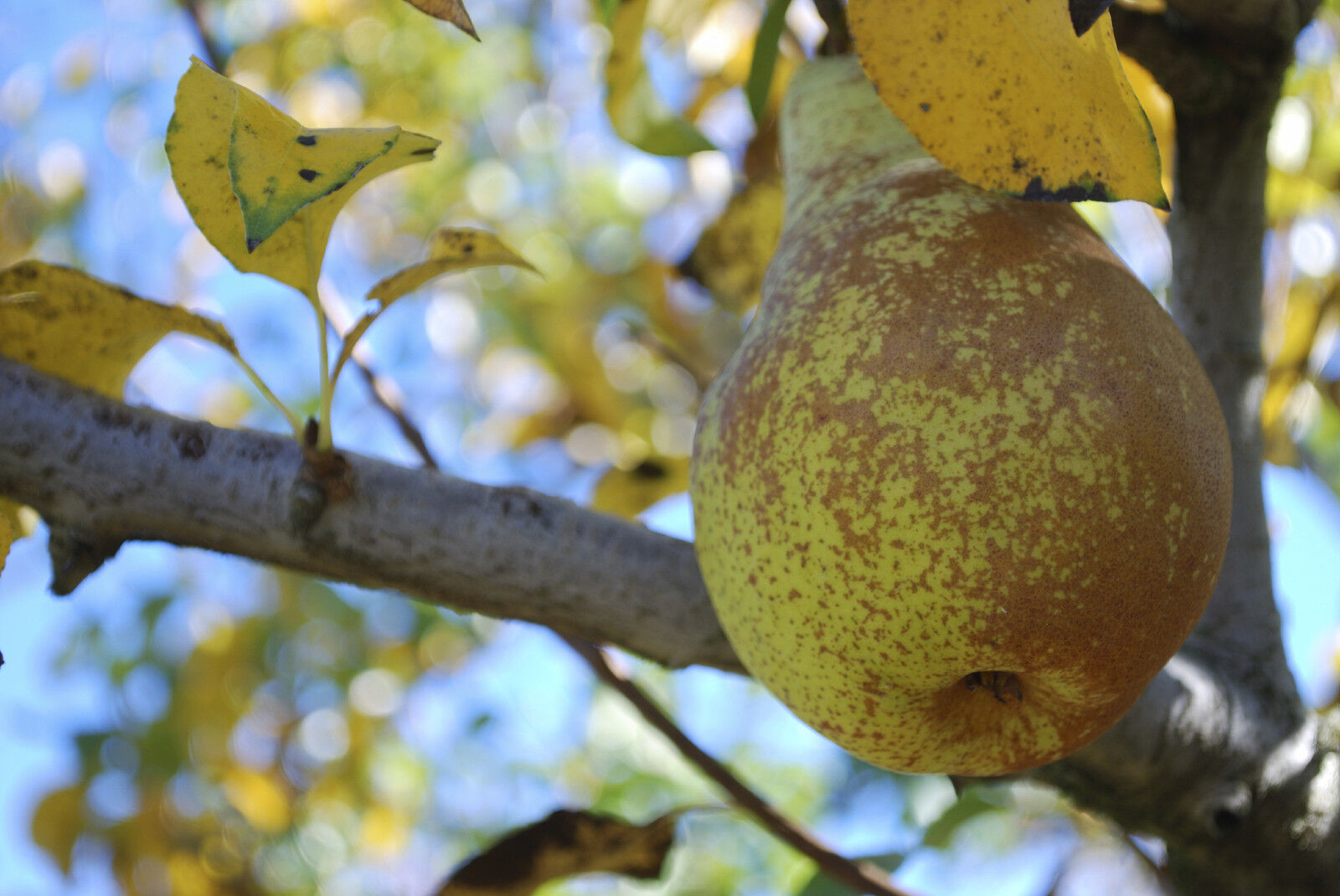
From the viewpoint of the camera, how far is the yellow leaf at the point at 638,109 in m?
1.02

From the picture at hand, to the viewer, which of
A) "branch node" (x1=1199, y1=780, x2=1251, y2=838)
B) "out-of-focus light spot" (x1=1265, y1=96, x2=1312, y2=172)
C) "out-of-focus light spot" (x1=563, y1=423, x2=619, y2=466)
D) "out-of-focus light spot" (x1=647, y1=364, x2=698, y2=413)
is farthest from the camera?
"out-of-focus light spot" (x1=647, y1=364, x2=698, y2=413)

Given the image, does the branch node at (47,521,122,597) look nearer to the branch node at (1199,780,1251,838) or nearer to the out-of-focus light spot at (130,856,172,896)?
the branch node at (1199,780,1251,838)

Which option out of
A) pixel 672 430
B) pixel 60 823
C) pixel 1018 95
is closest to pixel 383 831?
pixel 60 823

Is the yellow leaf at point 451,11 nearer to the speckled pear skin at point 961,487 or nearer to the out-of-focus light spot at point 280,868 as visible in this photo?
the speckled pear skin at point 961,487

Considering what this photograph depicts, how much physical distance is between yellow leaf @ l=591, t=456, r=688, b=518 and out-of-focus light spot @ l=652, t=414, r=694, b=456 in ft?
0.91

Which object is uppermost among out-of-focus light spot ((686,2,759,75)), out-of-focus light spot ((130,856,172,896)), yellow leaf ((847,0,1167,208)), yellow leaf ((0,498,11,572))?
yellow leaf ((847,0,1167,208))

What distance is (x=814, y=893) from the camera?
1.12 metres

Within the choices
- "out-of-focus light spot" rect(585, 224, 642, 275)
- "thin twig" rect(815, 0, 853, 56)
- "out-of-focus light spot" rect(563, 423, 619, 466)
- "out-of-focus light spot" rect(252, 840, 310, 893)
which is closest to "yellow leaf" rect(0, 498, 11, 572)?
"thin twig" rect(815, 0, 853, 56)

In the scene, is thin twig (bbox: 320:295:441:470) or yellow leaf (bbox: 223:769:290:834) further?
yellow leaf (bbox: 223:769:290:834)

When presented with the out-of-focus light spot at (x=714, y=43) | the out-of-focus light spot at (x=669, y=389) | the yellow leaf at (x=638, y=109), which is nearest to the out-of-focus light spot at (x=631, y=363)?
the out-of-focus light spot at (x=669, y=389)

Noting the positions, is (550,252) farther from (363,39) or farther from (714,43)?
(714,43)

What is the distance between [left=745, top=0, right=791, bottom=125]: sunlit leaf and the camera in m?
0.96

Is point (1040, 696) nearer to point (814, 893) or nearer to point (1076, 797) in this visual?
point (1076, 797)

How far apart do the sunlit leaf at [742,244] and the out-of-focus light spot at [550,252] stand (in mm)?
1492
